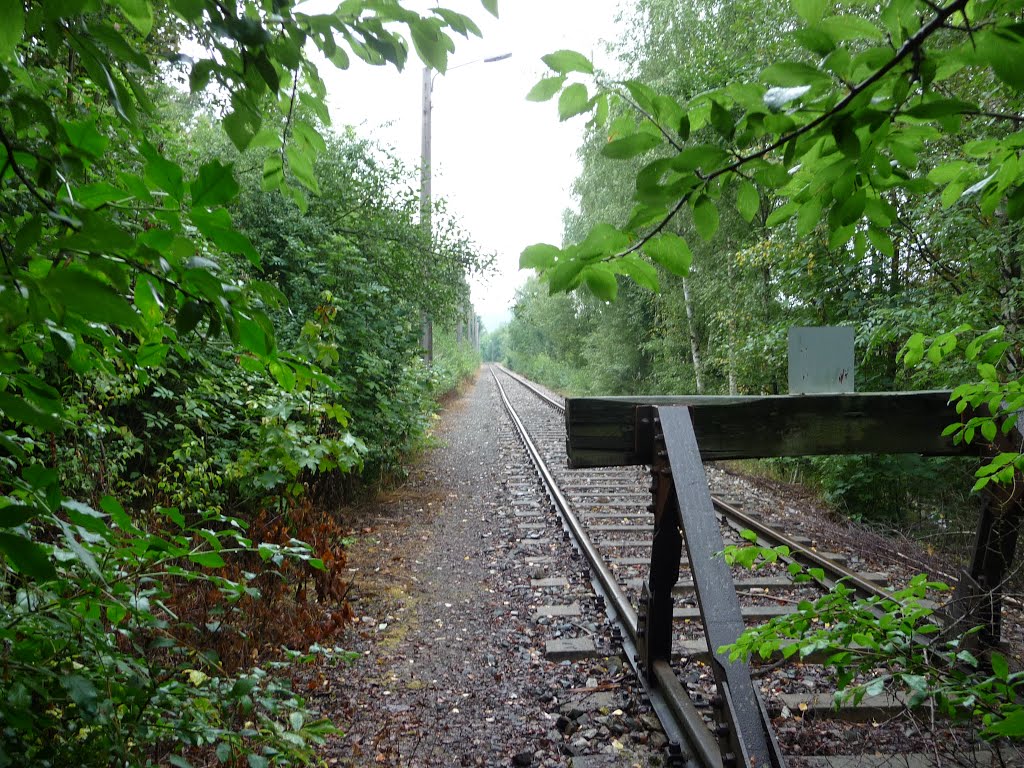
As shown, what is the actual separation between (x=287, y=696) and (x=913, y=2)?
129 inches

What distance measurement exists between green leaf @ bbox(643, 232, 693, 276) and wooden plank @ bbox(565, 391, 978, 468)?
138cm

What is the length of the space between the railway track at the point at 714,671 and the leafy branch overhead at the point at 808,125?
135cm

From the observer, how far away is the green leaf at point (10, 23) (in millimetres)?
971

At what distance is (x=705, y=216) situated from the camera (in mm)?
1386

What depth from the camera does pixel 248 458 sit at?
5.02m

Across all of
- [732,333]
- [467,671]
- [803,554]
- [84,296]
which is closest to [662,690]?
[467,671]

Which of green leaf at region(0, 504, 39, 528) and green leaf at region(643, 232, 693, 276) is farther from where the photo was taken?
green leaf at region(643, 232, 693, 276)

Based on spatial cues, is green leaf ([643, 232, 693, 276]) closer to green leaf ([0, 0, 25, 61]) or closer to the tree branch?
the tree branch

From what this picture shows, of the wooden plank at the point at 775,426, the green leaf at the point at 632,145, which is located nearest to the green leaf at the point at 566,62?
the green leaf at the point at 632,145

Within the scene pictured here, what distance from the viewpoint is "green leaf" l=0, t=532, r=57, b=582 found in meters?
0.94

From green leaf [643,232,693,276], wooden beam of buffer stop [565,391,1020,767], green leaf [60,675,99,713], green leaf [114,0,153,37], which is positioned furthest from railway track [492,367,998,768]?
green leaf [114,0,153,37]

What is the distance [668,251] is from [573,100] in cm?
40

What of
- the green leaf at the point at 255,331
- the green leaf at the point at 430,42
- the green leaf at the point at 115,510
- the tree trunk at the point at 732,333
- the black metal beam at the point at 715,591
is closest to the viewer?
the green leaf at the point at 255,331

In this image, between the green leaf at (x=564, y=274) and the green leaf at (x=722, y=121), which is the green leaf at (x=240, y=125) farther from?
the green leaf at (x=722, y=121)
